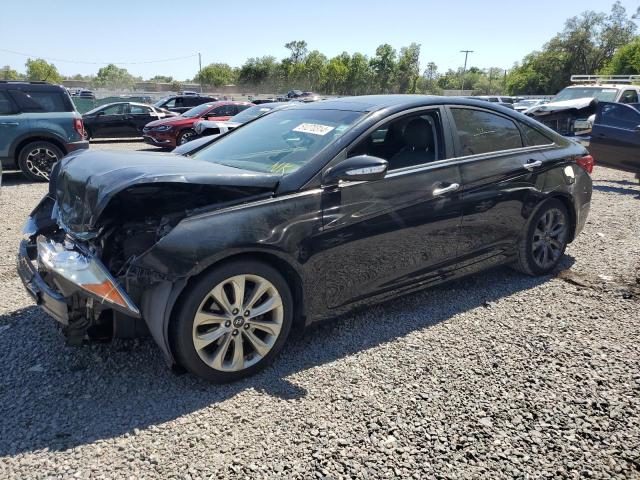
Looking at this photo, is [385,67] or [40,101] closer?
[40,101]

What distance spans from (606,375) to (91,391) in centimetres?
311

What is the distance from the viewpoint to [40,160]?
951cm

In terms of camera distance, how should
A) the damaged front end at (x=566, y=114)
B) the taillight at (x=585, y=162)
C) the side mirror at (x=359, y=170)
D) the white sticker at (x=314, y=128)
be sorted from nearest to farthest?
the side mirror at (x=359, y=170), the white sticker at (x=314, y=128), the taillight at (x=585, y=162), the damaged front end at (x=566, y=114)

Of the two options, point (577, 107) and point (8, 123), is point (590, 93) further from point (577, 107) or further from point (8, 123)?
point (8, 123)

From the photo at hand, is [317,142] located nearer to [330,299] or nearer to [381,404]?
[330,299]

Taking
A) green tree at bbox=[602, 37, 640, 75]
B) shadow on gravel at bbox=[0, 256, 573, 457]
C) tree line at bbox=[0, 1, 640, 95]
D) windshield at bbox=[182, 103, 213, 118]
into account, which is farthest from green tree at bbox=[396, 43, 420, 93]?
shadow on gravel at bbox=[0, 256, 573, 457]

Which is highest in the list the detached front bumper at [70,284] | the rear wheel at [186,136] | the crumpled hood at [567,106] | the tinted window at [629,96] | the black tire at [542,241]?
the tinted window at [629,96]

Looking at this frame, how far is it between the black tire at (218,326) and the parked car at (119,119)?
1585cm

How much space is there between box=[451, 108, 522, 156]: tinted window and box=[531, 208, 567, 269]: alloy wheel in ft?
2.48

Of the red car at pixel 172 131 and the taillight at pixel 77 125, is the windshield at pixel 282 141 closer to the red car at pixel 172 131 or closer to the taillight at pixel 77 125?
the taillight at pixel 77 125

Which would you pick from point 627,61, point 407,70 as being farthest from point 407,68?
point 627,61

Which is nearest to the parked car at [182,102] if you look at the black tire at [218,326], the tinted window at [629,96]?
the tinted window at [629,96]

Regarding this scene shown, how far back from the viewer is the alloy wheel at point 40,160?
9.41 metres

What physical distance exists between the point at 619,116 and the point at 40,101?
36.3ft
